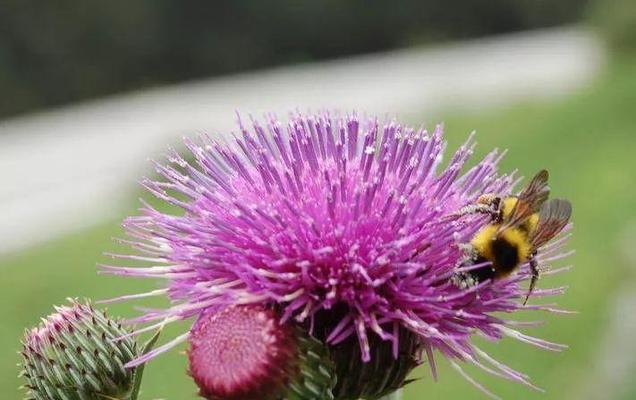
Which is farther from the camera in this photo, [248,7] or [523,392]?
[248,7]

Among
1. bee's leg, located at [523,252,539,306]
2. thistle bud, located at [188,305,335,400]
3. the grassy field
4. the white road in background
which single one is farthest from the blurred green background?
thistle bud, located at [188,305,335,400]

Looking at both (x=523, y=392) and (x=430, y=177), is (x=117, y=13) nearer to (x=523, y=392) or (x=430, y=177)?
(x=523, y=392)

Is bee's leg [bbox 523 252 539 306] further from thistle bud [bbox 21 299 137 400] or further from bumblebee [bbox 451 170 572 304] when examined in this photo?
thistle bud [bbox 21 299 137 400]

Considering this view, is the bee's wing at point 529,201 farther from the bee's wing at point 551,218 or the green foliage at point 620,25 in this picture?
the green foliage at point 620,25

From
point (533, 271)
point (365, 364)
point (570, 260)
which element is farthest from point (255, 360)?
point (570, 260)

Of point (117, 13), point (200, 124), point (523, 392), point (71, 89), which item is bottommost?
point (523, 392)

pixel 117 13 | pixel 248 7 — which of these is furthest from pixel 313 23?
pixel 117 13

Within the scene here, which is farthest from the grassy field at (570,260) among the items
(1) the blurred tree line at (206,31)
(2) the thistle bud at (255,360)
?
(1) the blurred tree line at (206,31)
